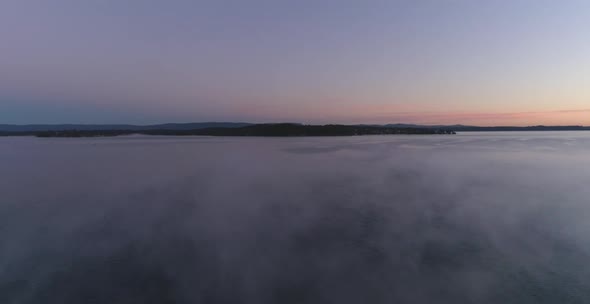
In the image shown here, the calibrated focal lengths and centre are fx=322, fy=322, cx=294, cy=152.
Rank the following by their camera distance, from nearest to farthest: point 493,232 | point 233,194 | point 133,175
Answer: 1. point 493,232
2. point 233,194
3. point 133,175

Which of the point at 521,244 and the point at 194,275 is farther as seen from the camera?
the point at 521,244

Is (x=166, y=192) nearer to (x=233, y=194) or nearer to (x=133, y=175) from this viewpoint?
(x=233, y=194)

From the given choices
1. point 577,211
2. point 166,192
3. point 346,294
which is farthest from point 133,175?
point 577,211

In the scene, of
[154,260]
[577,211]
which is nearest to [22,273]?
[154,260]

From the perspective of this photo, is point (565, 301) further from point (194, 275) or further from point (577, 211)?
point (577, 211)

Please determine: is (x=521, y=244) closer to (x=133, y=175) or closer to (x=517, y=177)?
(x=517, y=177)

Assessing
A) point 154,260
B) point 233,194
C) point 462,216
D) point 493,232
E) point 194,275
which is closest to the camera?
point 194,275

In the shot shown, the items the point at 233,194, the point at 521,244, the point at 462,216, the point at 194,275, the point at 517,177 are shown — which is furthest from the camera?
the point at 517,177

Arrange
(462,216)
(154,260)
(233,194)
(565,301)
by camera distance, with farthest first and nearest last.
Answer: (233,194) → (462,216) → (154,260) → (565,301)

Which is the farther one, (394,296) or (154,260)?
(154,260)
